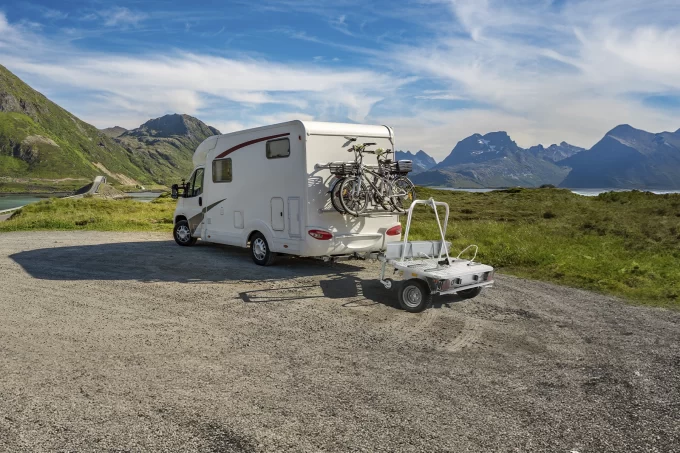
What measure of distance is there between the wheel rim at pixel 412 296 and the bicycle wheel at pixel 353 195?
2662mm

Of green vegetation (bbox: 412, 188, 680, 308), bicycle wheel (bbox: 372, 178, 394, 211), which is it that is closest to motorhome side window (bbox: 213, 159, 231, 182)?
bicycle wheel (bbox: 372, 178, 394, 211)

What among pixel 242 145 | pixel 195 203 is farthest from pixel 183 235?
pixel 242 145

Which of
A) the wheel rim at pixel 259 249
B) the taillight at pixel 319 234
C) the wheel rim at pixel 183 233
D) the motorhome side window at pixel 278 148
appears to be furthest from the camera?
the wheel rim at pixel 183 233

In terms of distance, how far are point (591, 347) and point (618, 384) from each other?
1268 millimetres

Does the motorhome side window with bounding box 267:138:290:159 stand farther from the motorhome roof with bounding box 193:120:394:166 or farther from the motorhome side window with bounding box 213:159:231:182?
the motorhome side window with bounding box 213:159:231:182

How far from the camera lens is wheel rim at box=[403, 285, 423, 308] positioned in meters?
8.06

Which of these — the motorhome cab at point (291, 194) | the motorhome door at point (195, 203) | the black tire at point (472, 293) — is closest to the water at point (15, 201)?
the motorhome door at point (195, 203)

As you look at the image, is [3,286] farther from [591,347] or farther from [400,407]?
[591,347]

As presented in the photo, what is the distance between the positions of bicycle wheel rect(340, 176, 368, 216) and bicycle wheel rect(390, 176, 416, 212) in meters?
0.76

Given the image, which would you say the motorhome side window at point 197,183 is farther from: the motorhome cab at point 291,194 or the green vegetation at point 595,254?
the green vegetation at point 595,254

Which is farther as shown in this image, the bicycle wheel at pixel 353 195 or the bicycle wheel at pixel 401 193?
the bicycle wheel at pixel 401 193

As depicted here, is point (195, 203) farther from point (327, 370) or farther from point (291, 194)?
point (327, 370)

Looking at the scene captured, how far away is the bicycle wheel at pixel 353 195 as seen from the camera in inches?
404

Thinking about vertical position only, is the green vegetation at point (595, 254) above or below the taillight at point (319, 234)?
below
